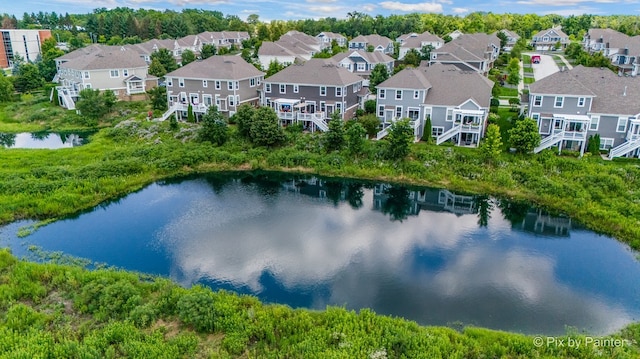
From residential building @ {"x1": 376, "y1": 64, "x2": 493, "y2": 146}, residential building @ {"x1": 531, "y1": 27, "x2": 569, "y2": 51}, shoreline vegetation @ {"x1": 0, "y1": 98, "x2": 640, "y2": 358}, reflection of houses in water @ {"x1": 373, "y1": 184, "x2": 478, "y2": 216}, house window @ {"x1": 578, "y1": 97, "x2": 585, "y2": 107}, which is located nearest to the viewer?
shoreline vegetation @ {"x1": 0, "y1": 98, "x2": 640, "y2": 358}

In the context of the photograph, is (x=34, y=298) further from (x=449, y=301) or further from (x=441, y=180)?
(x=441, y=180)

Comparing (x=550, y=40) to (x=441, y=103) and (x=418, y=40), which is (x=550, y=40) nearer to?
(x=418, y=40)

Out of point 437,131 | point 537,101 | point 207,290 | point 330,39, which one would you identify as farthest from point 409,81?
point 330,39

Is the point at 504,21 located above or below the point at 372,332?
above

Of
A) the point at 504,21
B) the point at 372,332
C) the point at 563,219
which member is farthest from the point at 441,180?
the point at 504,21

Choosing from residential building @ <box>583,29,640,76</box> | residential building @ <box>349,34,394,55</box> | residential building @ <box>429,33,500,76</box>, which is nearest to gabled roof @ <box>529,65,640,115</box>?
residential building @ <box>429,33,500,76</box>

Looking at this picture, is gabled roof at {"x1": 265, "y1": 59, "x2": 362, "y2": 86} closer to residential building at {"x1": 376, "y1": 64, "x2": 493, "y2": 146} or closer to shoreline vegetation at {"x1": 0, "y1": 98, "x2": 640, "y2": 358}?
residential building at {"x1": 376, "y1": 64, "x2": 493, "y2": 146}
